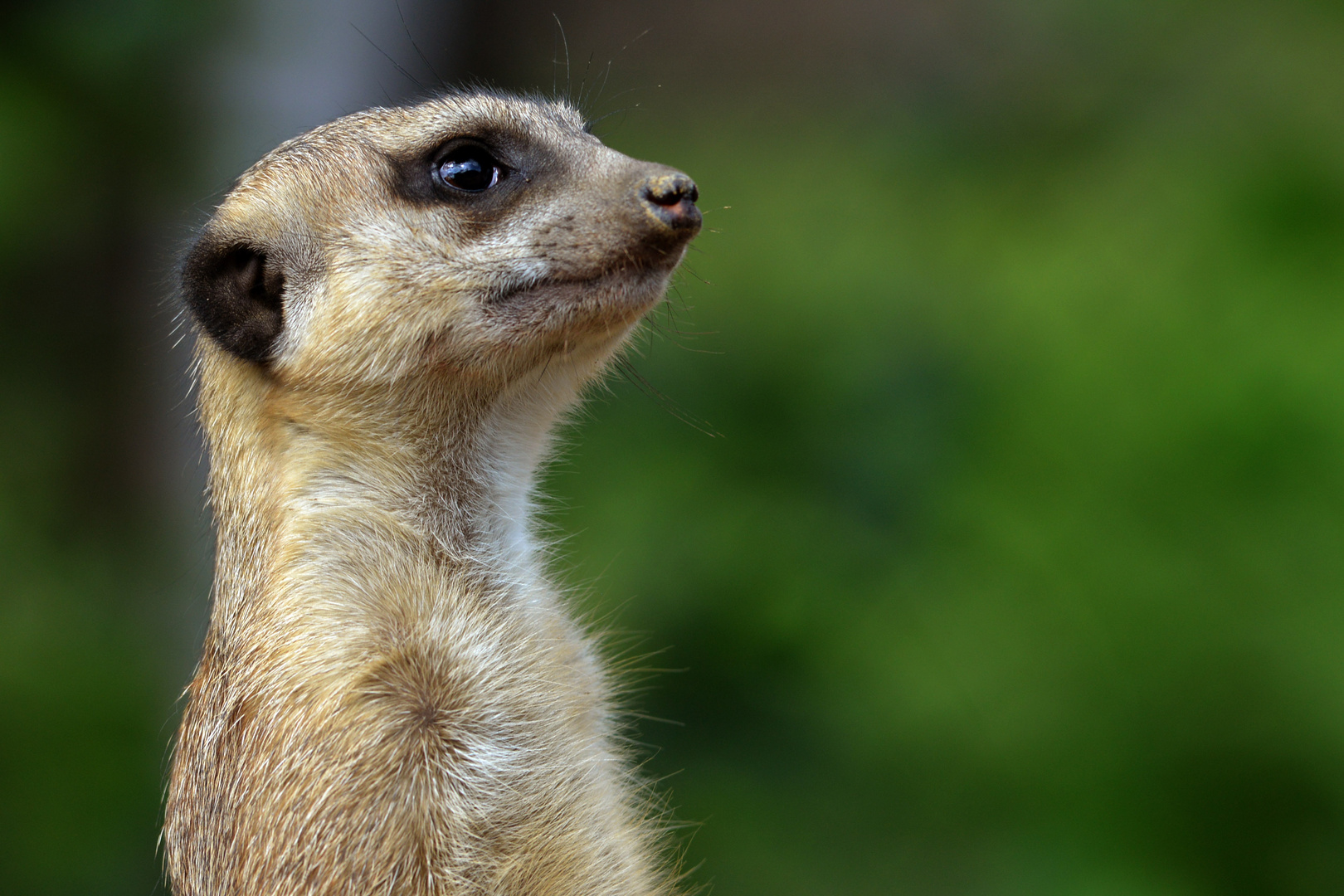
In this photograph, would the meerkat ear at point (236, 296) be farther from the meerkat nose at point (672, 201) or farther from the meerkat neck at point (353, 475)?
the meerkat nose at point (672, 201)

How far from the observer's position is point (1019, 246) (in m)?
3.83

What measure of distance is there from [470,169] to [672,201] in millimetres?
447

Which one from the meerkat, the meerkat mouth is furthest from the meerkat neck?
the meerkat mouth

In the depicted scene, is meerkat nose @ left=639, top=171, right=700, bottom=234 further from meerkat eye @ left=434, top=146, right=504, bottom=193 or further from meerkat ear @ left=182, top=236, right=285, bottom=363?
meerkat ear @ left=182, top=236, right=285, bottom=363

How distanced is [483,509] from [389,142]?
2.62 feet

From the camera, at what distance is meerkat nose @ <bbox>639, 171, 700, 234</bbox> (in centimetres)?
199

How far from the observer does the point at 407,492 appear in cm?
213

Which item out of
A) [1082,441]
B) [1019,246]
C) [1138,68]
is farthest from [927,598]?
[1138,68]

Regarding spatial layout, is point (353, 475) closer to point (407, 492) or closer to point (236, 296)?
point (407, 492)

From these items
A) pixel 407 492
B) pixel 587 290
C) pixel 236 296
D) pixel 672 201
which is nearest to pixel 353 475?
pixel 407 492

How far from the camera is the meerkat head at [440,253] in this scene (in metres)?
2.03

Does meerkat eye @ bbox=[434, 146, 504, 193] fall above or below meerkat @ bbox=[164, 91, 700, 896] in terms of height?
above

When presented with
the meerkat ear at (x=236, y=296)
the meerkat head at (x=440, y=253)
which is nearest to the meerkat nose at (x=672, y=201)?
the meerkat head at (x=440, y=253)

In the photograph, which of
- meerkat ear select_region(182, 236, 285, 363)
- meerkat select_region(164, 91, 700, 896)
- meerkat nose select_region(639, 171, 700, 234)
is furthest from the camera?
meerkat ear select_region(182, 236, 285, 363)
